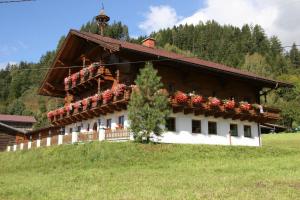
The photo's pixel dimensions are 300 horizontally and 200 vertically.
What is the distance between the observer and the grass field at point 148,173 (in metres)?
11.6

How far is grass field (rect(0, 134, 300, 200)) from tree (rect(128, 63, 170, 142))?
1.23 meters

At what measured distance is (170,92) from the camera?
2897 centimetres

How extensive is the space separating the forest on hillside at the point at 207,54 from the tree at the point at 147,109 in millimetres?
72676

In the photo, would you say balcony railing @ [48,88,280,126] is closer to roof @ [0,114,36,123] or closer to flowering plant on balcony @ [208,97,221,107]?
flowering plant on balcony @ [208,97,221,107]

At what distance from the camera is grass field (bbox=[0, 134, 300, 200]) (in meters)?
11.6

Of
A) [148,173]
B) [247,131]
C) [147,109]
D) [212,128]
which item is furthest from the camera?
[247,131]

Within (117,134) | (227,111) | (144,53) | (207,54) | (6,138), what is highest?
(207,54)

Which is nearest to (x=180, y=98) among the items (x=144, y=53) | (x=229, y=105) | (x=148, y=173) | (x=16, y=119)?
(x=144, y=53)

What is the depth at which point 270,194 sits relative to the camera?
1077 cm

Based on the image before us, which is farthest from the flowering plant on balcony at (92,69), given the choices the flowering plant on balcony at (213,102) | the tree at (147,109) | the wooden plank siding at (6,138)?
A: the wooden plank siding at (6,138)

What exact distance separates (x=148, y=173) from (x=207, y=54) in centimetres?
10363

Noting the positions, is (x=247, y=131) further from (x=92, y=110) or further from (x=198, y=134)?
(x=92, y=110)

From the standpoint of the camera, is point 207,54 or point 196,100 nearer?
point 196,100

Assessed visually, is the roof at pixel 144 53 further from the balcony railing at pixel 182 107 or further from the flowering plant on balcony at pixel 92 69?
the balcony railing at pixel 182 107
